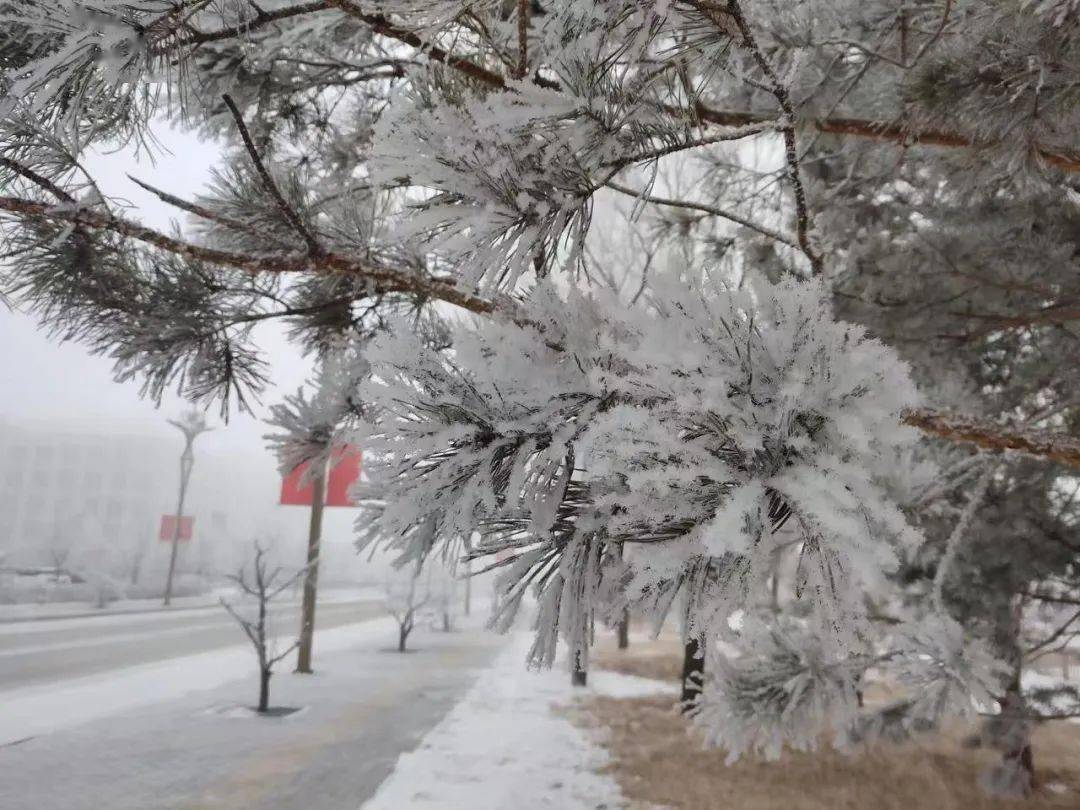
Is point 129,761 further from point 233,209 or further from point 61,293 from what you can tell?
point 233,209

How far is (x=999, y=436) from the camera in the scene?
1393 mm

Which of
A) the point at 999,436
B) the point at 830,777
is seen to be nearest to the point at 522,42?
the point at 999,436

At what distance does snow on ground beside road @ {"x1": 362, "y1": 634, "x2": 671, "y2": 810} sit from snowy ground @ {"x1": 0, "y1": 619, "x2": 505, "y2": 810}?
0.21 metres

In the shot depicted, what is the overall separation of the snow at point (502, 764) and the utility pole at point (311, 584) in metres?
2.15

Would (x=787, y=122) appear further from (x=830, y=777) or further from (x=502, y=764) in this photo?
(x=830, y=777)

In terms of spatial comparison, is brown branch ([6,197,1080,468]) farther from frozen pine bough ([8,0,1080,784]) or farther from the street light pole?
the street light pole

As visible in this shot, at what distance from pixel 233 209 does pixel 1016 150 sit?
2.00 meters

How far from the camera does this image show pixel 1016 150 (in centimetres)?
156

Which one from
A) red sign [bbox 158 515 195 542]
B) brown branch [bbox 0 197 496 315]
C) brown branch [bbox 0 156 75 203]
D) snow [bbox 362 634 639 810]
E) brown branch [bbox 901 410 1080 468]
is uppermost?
brown branch [bbox 0 156 75 203]

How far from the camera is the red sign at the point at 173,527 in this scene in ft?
37.9

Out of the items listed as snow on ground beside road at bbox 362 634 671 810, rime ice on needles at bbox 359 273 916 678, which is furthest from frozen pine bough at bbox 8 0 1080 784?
snow on ground beside road at bbox 362 634 671 810

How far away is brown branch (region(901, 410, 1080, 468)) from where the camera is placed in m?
1.35

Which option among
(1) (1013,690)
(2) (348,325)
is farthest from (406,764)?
(1) (1013,690)

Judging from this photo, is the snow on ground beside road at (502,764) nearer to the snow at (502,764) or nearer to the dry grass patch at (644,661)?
the snow at (502,764)
